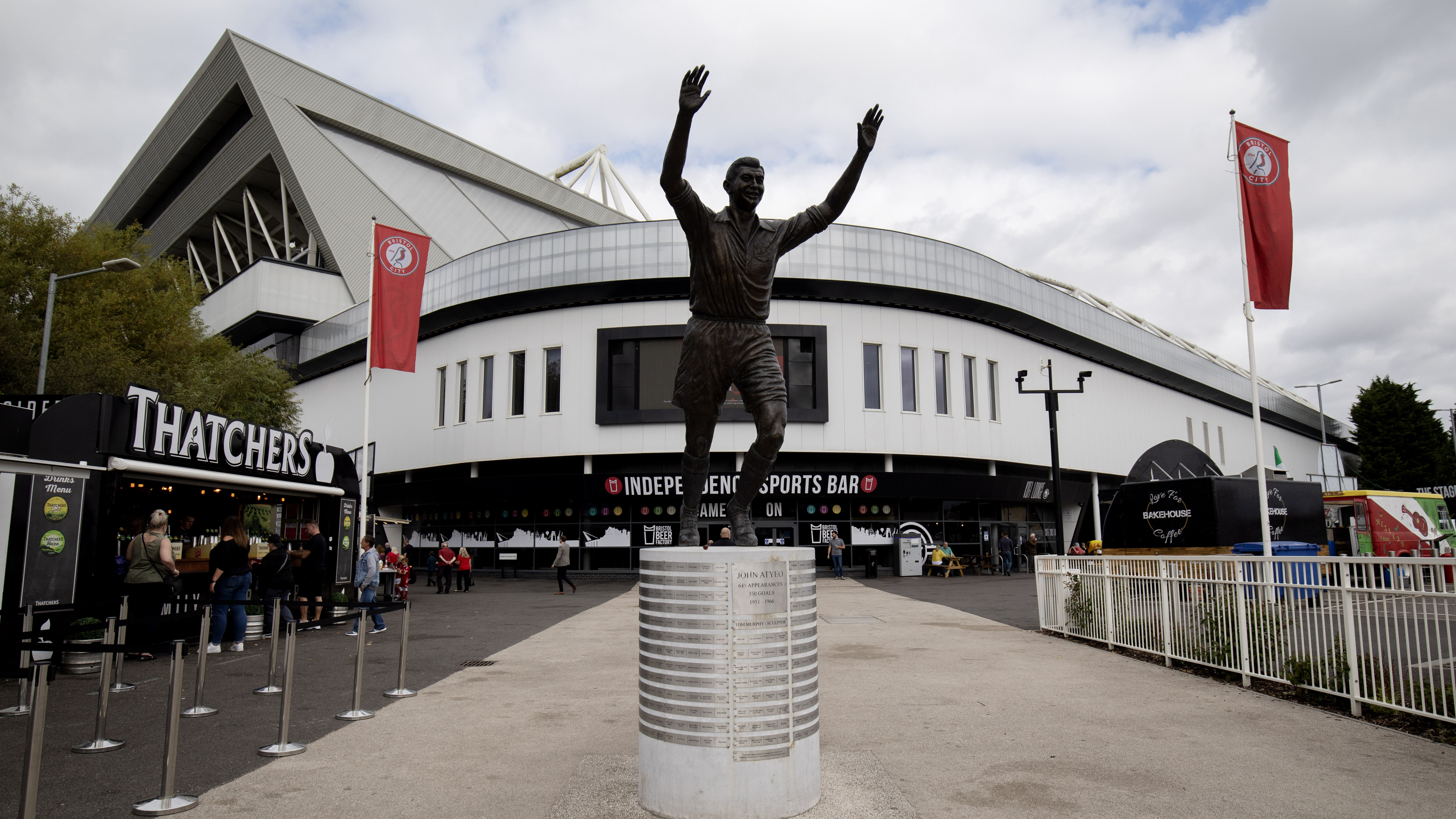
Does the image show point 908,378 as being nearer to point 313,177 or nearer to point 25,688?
point 25,688

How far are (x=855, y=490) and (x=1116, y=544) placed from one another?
12.1 meters

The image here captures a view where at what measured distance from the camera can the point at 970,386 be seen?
34375mm

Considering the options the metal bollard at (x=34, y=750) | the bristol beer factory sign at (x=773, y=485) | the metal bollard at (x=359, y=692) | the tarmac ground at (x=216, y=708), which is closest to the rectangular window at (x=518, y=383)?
the bristol beer factory sign at (x=773, y=485)

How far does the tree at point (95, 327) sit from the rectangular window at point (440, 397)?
6.49m

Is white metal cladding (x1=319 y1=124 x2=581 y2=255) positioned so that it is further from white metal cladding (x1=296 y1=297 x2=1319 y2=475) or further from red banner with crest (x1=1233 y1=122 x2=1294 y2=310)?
red banner with crest (x1=1233 y1=122 x2=1294 y2=310)

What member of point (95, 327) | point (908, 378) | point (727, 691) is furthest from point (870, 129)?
point (95, 327)

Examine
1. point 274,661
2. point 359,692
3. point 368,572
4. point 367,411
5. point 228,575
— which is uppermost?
point 367,411

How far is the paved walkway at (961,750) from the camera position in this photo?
16.0ft

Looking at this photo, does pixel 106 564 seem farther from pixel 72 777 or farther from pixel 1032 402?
pixel 1032 402

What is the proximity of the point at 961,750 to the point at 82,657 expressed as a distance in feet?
34.4

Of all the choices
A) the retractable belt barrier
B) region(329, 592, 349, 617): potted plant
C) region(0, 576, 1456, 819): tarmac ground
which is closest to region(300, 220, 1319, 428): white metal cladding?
region(329, 592, 349, 617): potted plant

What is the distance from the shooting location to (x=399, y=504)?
36.9 m

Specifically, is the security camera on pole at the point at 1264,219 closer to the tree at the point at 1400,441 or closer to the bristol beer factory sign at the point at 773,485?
the bristol beer factory sign at the point at 773,485

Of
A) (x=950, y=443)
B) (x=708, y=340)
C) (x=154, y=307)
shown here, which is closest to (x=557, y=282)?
(x=154, y=307)
